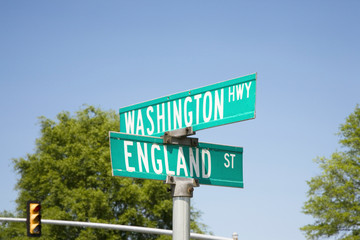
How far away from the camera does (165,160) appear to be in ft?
17.6

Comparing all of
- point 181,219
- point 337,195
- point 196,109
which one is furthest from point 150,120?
point 337,195

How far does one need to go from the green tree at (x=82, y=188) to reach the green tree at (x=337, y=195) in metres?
7.77

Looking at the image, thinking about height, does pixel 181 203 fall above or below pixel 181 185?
below

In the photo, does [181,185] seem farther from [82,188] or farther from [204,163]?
[82,188]

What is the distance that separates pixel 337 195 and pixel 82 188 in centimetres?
1640

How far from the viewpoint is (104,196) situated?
118 feet

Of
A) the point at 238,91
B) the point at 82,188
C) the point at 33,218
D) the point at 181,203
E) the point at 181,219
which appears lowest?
the point at 181,219

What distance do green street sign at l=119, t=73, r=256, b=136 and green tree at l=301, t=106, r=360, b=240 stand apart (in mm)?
31013

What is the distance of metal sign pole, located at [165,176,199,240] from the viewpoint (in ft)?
16.4

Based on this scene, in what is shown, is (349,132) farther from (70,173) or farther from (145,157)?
(145,157)

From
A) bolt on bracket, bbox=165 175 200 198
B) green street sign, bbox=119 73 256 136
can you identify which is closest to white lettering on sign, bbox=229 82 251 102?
green street sign, bbox=119 73 256 136

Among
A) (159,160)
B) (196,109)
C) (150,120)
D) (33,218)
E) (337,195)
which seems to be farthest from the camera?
(337,195)

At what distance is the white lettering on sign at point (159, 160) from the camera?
5262mm

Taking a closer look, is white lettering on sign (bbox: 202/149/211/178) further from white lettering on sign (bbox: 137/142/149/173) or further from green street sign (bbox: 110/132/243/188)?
white lettering on sign (bbox: 137/142/149/173)
